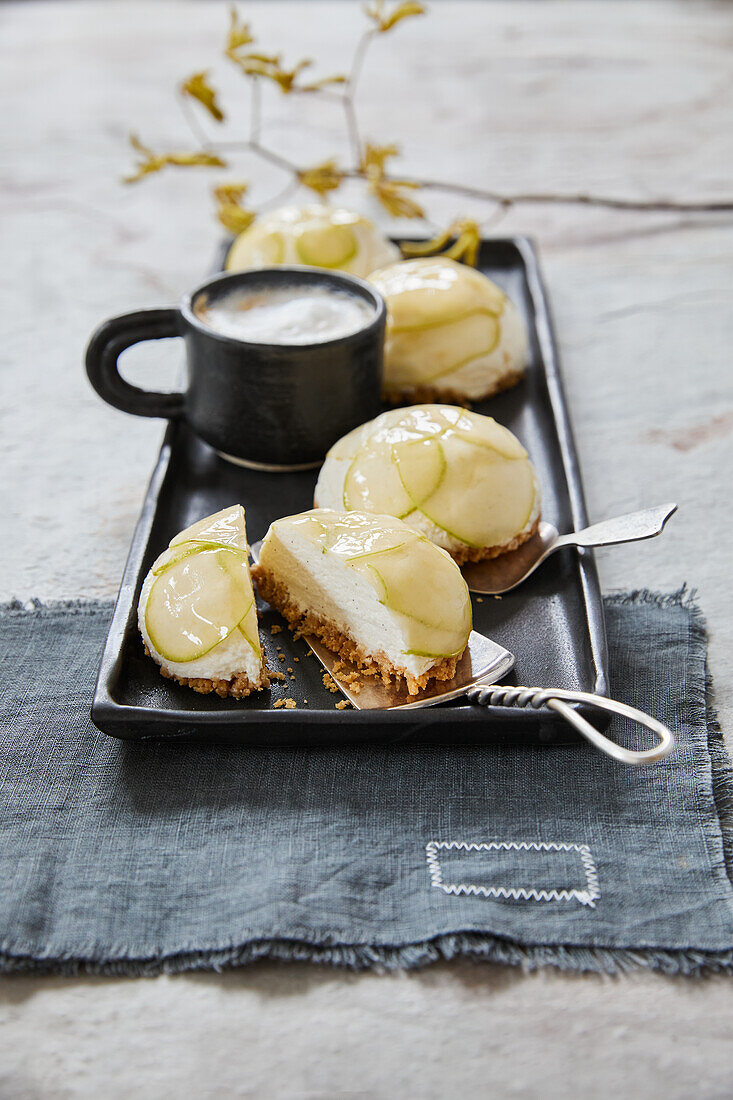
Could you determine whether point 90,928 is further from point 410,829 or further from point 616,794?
point 616,794

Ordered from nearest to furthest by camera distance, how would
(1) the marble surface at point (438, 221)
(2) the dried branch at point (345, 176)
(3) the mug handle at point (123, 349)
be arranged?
(1) the marble surface at point (438, 221), (3) the mug handle at point (123, 349), (2) the dried branch at point (345, 176)

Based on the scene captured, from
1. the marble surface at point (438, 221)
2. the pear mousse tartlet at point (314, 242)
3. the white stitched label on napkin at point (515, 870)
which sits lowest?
A: the marble surface at point (438, 221)

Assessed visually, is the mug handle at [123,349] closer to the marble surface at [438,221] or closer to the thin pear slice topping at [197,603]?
the marble surface at [438,221]

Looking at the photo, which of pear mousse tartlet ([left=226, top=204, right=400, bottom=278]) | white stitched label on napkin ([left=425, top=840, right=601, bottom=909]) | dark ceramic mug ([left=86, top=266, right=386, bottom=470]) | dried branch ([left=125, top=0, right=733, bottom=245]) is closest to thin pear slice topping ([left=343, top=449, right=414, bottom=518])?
dark ceramic mug ([left=86, top=266, right=386, bottom=470])

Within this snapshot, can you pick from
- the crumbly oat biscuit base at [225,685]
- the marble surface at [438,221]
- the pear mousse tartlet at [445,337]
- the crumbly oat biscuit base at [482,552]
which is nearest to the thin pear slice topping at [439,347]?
the pear mousse tartlet at [445,337]

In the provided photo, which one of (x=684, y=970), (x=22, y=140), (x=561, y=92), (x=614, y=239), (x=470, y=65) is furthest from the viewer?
(x=470, y=65)

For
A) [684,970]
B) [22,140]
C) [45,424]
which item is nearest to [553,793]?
Result: [684,970]
